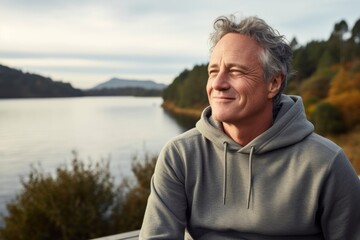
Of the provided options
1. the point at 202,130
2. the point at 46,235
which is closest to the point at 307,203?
the point at 202,130

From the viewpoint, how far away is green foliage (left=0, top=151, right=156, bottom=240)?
3932 mm

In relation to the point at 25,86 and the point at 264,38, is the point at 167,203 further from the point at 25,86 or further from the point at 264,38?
the point at 25,86

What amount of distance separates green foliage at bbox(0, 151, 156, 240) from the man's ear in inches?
118

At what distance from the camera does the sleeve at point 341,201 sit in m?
1.26

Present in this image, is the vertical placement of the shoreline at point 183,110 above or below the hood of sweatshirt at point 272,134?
below

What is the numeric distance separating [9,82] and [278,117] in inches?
751

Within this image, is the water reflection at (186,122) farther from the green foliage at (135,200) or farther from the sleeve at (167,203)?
the sleeve at (167,203)

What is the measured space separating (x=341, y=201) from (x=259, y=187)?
0.25 meters

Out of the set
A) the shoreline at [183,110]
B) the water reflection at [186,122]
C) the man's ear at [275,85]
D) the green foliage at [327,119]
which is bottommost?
the water reflection at [186,122]

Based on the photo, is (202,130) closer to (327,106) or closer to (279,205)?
(279,205)

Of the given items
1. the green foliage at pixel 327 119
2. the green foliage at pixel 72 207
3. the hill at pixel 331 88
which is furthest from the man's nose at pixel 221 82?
the green foliage at pixel 327 119

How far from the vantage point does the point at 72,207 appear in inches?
155

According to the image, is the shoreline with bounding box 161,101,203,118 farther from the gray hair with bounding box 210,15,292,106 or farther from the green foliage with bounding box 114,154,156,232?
the gray hair with bounding box 210,15,292,106

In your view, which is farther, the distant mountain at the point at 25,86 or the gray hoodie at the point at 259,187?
the distant mountain at the point at 25,86
